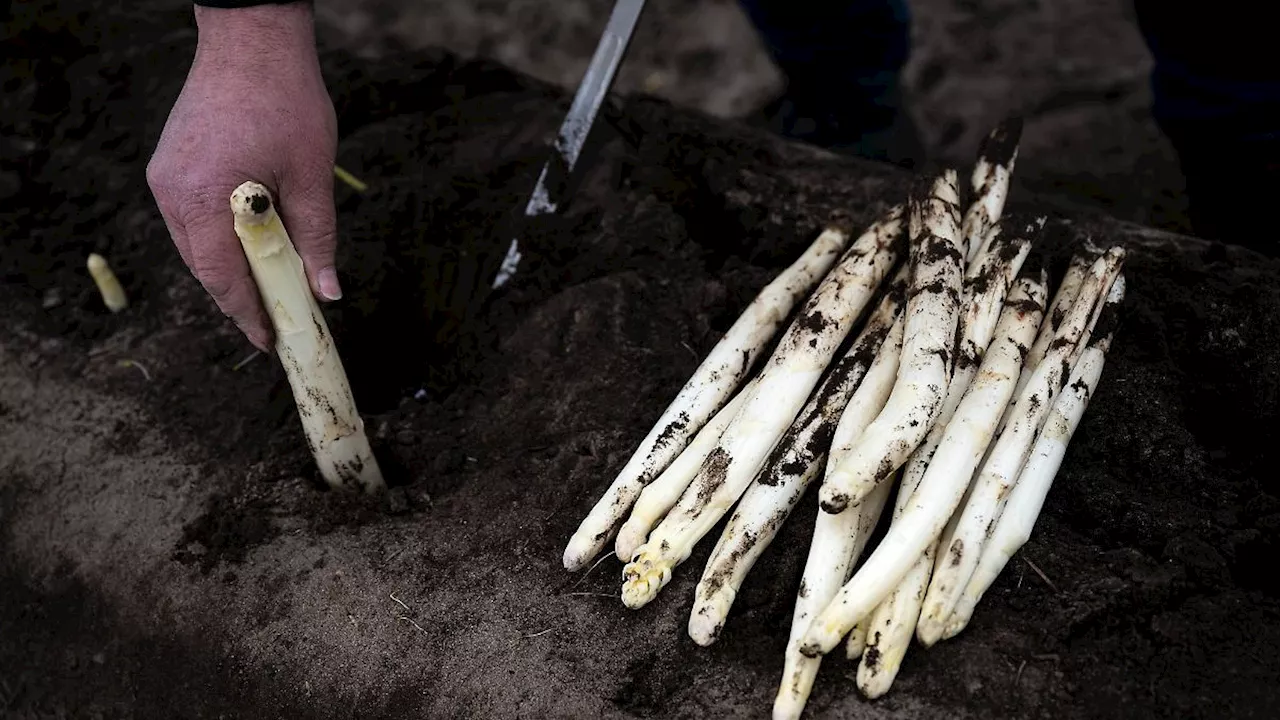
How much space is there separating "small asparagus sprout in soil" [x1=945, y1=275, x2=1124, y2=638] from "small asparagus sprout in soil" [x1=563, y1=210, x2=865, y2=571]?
1.84ft

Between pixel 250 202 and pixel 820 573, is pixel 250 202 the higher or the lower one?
the higher one

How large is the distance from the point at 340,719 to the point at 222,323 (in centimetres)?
122

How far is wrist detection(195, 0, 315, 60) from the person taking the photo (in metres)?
1.85

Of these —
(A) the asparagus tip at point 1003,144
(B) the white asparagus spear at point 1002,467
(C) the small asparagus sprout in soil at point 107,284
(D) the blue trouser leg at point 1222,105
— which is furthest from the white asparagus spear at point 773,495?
(C) the small asparagus sprout in soil at point 107,284

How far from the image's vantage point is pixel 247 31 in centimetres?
186

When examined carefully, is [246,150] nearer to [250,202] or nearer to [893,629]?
[250,202]

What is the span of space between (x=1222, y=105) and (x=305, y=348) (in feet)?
7.66

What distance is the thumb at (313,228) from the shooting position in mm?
1799

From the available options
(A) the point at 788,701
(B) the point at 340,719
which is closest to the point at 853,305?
(A) the point at 788,701

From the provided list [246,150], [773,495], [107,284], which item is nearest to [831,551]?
[773,495]

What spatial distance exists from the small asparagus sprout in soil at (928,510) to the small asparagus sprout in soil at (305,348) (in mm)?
1016

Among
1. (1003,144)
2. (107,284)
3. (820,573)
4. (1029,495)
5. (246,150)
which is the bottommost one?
(107,284)

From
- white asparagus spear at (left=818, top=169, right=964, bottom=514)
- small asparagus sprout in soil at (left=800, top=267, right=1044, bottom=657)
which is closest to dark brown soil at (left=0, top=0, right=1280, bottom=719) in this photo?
small asparagus sprout in soil at (left=800, top=267, right=1044, bottom=657)

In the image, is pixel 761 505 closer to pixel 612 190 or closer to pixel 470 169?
pixel 612 190
